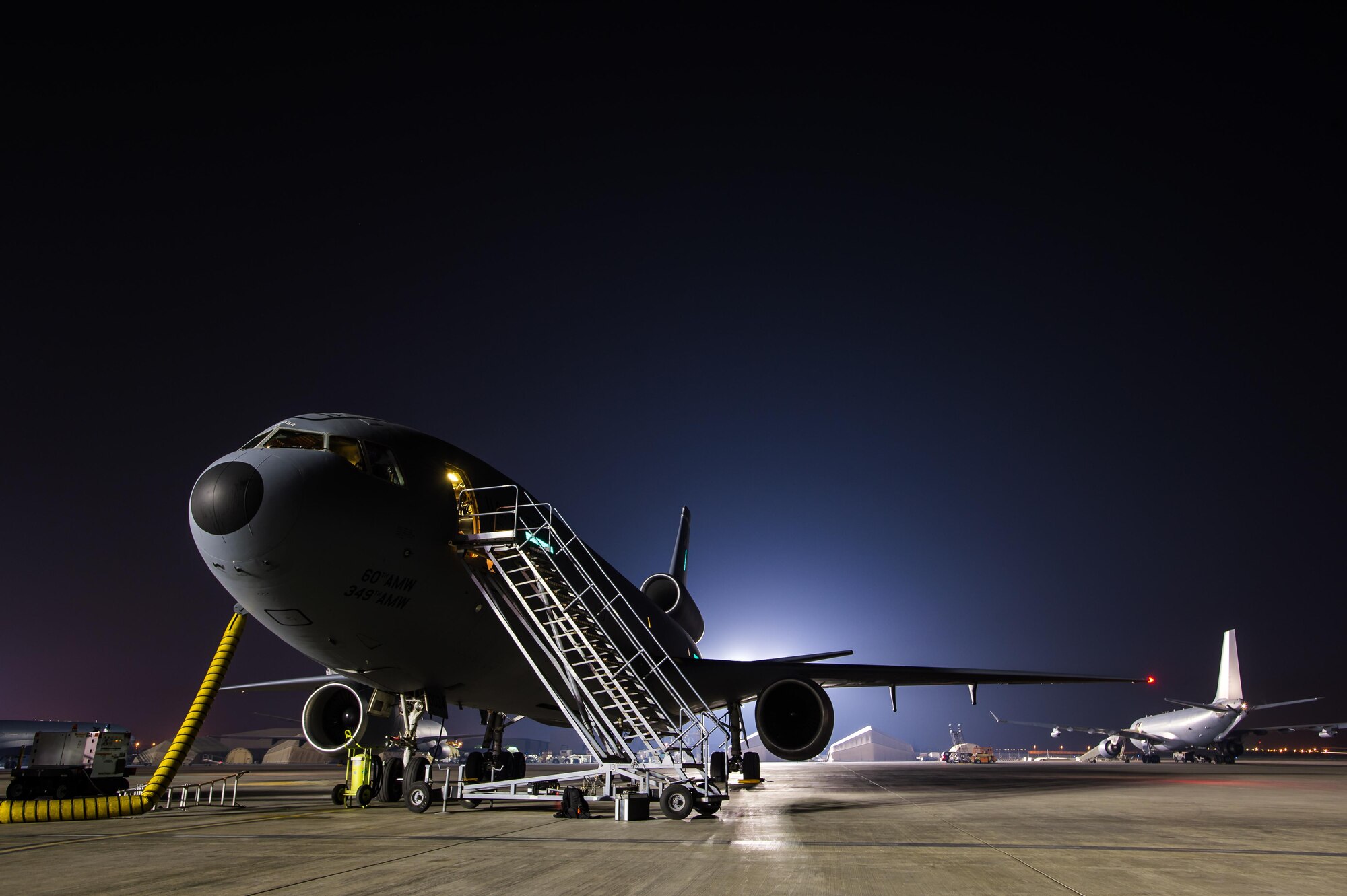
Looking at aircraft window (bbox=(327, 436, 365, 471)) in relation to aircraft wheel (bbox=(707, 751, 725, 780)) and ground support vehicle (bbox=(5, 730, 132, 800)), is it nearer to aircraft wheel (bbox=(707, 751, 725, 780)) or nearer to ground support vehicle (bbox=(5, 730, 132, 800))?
aircraft wheel (bbox=(707, 751, 725, 780))

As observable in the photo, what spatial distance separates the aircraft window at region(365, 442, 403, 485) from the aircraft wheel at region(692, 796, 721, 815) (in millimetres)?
6282

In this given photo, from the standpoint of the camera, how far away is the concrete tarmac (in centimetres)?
586

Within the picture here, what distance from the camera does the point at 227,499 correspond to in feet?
31.9

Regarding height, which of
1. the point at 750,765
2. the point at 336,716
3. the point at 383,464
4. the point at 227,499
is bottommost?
the point at 750,765

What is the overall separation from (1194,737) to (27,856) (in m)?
63.5

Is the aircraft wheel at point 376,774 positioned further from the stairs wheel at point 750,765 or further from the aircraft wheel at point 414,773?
the stairs wheel at point 750,765

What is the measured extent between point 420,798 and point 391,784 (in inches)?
125

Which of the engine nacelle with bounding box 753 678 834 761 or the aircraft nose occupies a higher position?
the aircraft nose

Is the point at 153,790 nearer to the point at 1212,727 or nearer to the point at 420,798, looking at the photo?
the point at 420,798

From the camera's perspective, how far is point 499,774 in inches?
606

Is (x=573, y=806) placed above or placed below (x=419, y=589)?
below

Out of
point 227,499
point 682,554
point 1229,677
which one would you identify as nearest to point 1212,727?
point 1229,677

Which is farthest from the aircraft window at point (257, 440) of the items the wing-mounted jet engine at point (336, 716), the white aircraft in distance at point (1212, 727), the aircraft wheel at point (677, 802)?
the white aircraft in distance at point (1212, 727)

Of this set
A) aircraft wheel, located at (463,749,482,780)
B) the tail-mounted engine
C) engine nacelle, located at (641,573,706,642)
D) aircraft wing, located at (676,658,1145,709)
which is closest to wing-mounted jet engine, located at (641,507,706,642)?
engine nacelle, located at (641,573,706,642)
